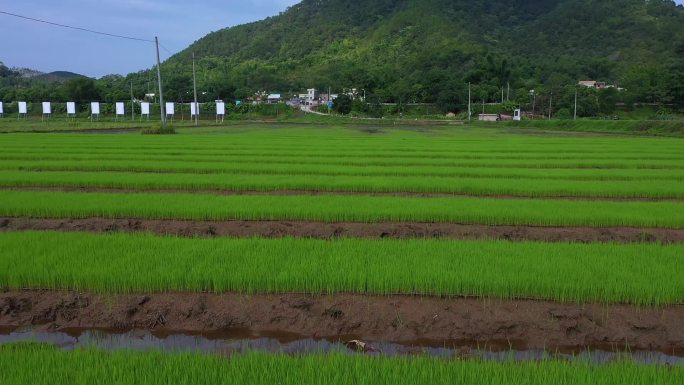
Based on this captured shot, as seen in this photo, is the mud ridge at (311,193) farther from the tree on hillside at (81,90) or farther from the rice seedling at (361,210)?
the tree on hillside at (81,90)

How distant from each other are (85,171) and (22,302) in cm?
997

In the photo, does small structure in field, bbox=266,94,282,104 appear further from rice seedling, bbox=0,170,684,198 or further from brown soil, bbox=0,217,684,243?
brown soil, bbox=0,217,684,243

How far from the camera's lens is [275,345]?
4.59m

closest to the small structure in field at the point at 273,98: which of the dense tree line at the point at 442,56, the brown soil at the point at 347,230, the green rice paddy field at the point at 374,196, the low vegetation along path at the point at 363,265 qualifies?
the dense tree line at the point at 442,56

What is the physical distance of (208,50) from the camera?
119 m

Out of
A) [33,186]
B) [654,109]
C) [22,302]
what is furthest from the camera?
[654,109]

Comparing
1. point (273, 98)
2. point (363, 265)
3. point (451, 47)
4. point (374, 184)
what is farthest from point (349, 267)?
point (451, 47)

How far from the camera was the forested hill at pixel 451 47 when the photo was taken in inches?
3177

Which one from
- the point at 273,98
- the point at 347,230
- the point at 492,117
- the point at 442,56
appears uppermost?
the point at 442,56

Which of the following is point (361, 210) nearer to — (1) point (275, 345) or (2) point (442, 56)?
(1) point (275, 345)

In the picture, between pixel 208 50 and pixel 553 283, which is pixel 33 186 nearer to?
pixel 553 283

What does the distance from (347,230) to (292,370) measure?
4855mm

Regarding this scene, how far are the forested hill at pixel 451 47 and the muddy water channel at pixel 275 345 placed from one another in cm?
6837

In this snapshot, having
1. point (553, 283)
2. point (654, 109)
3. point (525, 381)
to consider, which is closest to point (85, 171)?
point (553, 283)
